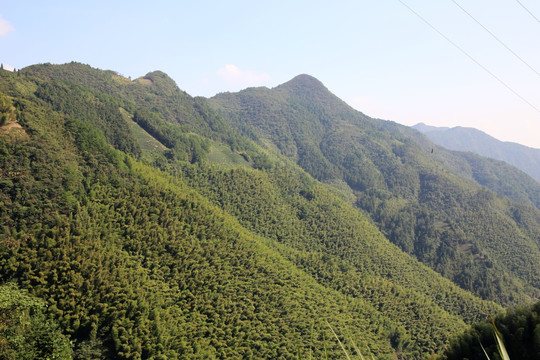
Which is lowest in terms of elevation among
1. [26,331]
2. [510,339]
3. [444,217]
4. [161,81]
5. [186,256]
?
[26,331]

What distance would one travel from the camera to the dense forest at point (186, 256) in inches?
1506

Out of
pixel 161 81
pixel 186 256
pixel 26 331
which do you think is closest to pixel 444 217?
pixel 186 256

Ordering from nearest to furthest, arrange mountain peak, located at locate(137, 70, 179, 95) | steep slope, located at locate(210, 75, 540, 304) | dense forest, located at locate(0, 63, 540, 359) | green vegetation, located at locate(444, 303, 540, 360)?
1. green vegetation, located at locate(444, 303, 540, 360)
2. dense forest, located at locate(0, 63, 540, 359)
3. steep slope, located at locate(210, 75, 540, 304)
4. mountain peak, located at locate(137, 70, 179, 95)

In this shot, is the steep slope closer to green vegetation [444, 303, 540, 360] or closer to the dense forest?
the dense forest

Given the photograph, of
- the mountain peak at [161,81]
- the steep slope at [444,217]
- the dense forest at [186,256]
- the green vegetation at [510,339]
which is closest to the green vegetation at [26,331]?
the dense forest at [186,256]

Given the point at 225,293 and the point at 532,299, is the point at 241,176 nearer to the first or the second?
the point at 225,293

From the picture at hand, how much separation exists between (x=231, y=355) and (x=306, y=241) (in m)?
45.4

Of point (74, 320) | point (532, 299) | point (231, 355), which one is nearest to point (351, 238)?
point (231, 355)

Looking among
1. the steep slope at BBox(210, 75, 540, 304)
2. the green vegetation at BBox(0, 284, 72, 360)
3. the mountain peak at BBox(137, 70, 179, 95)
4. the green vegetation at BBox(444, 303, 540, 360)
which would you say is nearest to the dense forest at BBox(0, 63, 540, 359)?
the green vegetation at BBox(0, 284, 72, 360)

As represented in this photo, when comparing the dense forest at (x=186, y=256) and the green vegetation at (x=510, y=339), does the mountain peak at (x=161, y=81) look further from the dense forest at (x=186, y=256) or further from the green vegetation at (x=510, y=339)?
the green vegetation at (x=510, y=339)

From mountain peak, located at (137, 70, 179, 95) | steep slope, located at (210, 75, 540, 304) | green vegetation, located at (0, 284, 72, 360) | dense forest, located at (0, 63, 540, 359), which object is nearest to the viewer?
green vegetation, located at (0, 284, 72, 360)

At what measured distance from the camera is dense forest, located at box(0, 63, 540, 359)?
125 ft

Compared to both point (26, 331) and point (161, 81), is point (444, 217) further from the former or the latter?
point (26, 331)

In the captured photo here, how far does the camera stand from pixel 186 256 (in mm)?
54000
